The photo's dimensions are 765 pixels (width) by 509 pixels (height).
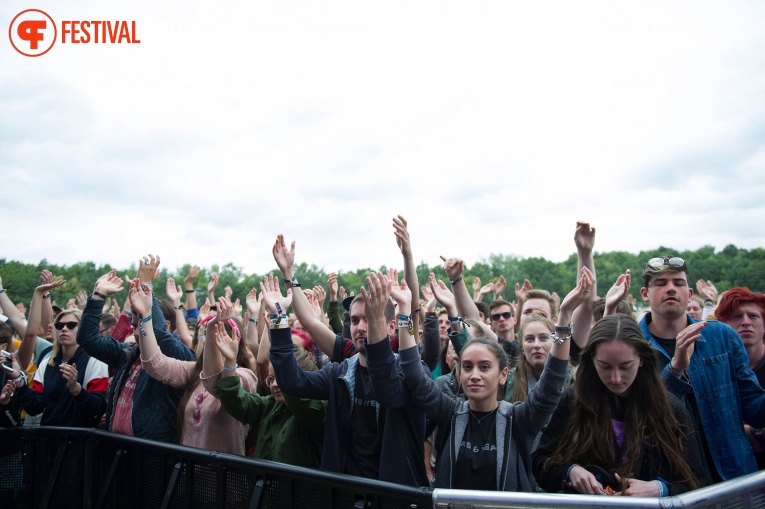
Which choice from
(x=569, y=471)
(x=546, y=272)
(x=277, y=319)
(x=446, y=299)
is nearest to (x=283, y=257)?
(x=277, y=319)

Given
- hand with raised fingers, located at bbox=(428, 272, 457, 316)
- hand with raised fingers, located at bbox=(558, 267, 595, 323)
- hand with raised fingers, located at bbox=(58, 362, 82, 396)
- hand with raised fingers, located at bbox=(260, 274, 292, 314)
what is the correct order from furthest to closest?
hand with raised fingers, located at bbox=(428, 272, 457, 316) → hand with raised fingers, located at bbox=(58, 362, 82, 396) → hand with raised fingers, located at bbox=(260, 274, 292, 314) → hand with raised fingers, located at bbox=(558, 267, 595, 323)

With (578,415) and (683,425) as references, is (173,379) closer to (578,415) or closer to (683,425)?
(578,415)

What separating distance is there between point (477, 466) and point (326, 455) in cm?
104

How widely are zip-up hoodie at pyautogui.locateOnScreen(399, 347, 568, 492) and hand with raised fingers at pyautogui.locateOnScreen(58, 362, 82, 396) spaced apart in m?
2.98

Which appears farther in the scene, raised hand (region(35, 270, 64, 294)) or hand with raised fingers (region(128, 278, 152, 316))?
raised hand (region(35, 270, 64, 294))

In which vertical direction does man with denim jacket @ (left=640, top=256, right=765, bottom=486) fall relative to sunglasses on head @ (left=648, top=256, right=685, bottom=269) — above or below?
below

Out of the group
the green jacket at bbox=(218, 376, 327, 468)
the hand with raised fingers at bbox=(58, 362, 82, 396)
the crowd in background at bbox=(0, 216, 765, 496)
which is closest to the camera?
the crowd in background at bbox=(0, 216, 765, 496)

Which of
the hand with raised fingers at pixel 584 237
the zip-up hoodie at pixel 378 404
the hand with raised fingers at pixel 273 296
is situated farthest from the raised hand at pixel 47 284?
the hand with raised fingers at pixel 584 237

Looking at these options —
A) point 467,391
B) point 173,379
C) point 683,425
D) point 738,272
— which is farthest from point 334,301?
point 738,272

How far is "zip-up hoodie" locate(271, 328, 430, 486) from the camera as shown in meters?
3.36

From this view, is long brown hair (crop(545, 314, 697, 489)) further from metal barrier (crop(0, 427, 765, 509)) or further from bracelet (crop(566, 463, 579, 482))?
metal barrier (crop(0, 427, 765, 509))

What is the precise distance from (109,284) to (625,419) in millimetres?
4248

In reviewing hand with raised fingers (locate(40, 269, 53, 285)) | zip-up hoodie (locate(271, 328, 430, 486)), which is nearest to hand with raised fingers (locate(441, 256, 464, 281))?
zip-up hoodie (locate(271, 328, 430, 486))

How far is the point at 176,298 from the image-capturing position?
860 centimetres
